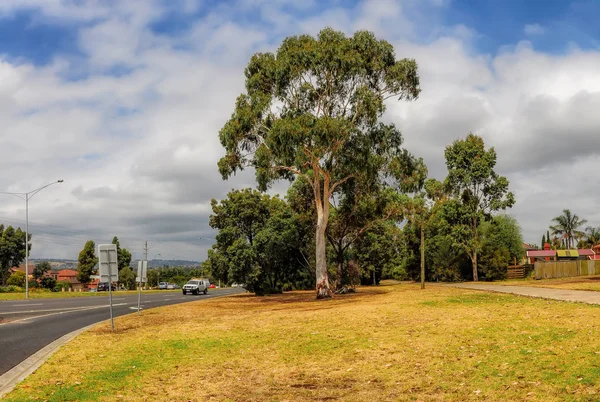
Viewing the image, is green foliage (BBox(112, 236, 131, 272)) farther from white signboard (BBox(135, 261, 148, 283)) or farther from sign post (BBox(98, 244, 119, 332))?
sign post (BBox(98, 244, 119, 332))

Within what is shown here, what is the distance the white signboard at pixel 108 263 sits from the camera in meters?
18.7

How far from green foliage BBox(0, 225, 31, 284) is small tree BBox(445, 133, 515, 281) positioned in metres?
71.4

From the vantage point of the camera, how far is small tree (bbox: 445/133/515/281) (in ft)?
177

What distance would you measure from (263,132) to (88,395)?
2718cm

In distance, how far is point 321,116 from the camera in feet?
109

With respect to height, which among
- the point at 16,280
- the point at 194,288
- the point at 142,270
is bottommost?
the point at 194,288

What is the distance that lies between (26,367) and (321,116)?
79.4 feet

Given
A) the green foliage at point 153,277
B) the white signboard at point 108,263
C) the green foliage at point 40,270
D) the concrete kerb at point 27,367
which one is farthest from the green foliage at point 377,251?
the green foliage at point 40,270

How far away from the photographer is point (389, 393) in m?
9.27

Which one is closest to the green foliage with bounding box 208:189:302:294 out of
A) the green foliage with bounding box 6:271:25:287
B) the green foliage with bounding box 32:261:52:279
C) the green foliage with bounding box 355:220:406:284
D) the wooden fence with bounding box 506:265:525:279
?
the green foliage with bounding box 355:220:406:284

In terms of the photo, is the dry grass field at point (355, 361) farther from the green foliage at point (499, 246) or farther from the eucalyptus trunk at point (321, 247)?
the green foliage at point (499, 246)

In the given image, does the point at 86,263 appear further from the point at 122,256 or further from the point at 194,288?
the point at 194,288

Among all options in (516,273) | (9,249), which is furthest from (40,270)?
(516,273)

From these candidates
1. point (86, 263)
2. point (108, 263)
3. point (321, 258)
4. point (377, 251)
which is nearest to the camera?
point (108, 263)
